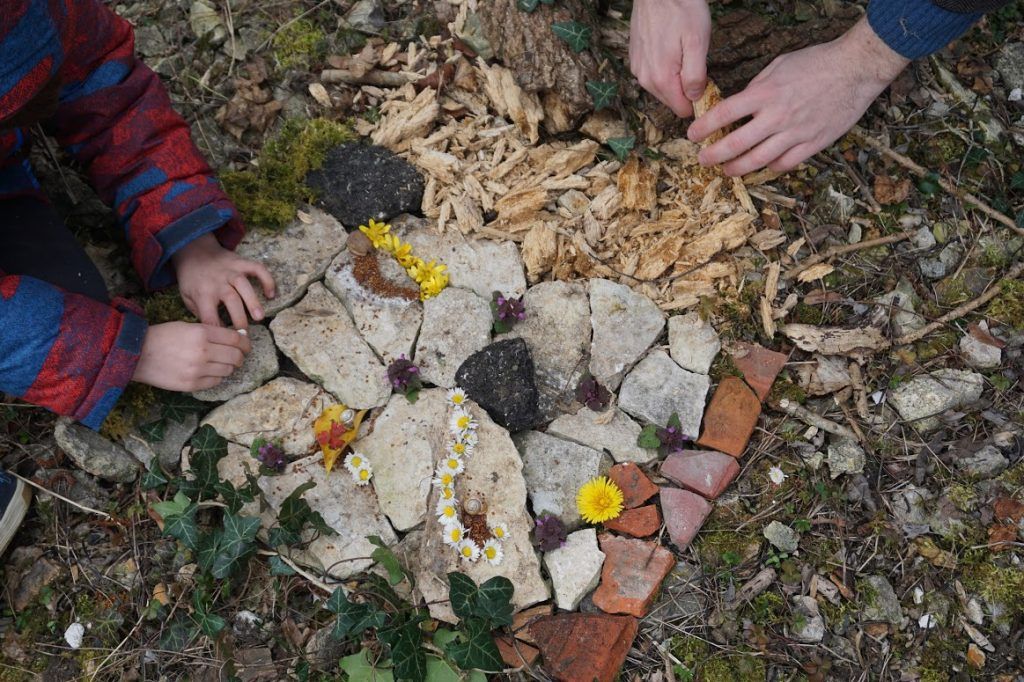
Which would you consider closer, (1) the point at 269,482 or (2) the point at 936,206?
(1) the point at 269,482

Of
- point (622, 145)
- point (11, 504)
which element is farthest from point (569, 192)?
point (11, 504)

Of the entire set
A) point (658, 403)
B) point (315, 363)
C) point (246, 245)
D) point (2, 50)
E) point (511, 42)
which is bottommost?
point (658, 403)

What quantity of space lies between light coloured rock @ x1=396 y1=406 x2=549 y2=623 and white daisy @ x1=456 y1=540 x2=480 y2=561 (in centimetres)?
2

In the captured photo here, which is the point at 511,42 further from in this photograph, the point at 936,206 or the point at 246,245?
the point at 936,206

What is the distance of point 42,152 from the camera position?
3.05 metres

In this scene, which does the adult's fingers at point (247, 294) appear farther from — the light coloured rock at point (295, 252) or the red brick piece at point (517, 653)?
the red brick piece at point (517, 653)

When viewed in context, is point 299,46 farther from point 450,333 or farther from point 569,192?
point 450,333

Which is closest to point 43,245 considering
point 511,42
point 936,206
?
point 511,42

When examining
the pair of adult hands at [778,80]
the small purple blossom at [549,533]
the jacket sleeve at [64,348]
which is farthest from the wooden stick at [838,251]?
the jacket sleeve at [64,348]

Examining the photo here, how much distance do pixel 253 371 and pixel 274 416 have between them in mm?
188

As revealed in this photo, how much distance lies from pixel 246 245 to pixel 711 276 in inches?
69.1

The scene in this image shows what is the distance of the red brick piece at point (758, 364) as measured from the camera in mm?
2666

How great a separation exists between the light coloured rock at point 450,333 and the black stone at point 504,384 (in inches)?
2.7

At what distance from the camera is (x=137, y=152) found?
269 centimetres
